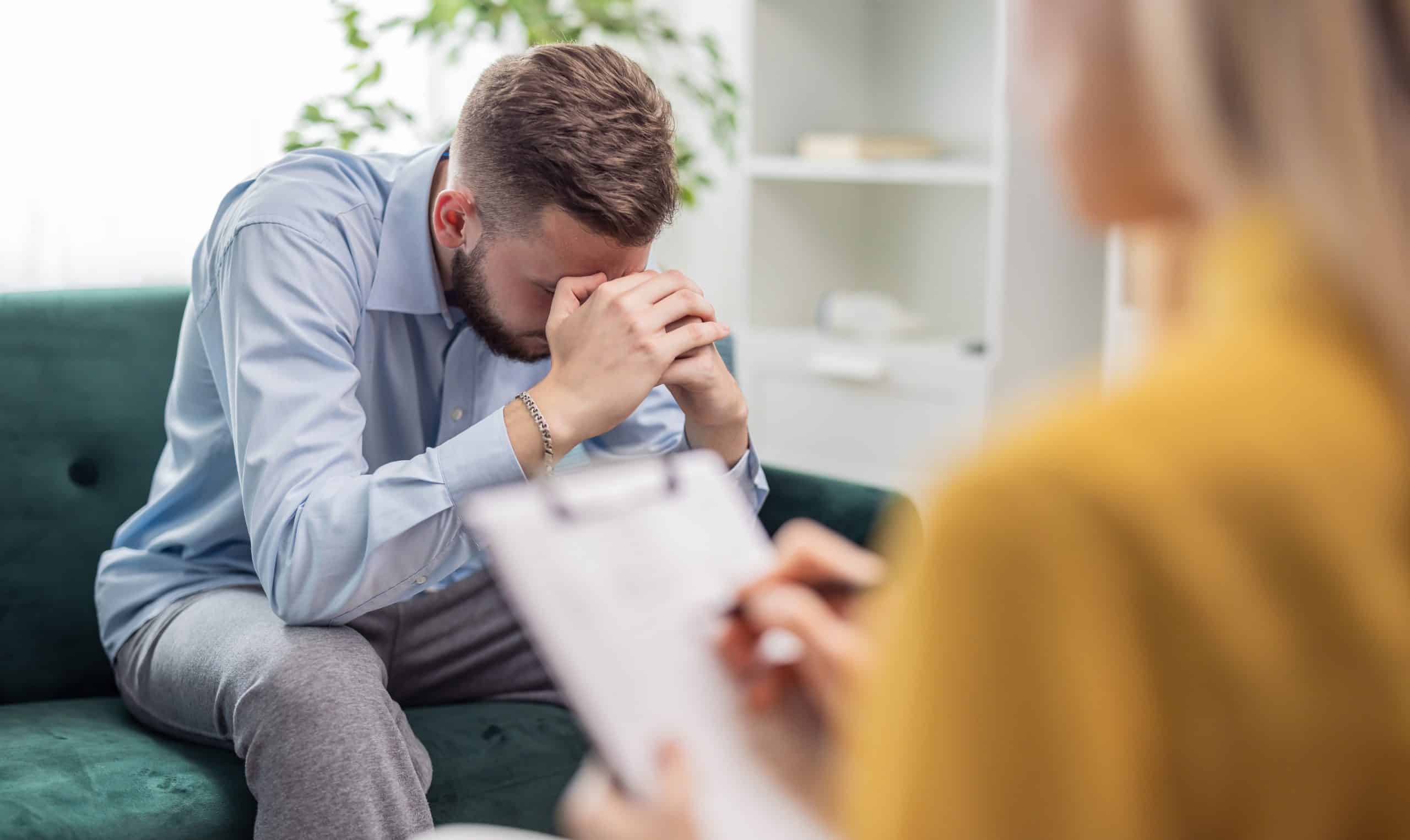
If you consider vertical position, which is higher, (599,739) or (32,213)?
(32,213)

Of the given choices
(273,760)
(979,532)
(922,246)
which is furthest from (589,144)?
(922,246)

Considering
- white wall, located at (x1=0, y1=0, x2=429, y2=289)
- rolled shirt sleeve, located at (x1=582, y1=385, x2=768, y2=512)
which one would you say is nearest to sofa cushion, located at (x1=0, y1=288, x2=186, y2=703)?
rolled shirt sleeve, located at (x1=582, y1=385, x2=768, y2=512)

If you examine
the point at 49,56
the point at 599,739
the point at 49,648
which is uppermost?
the point at 49,56

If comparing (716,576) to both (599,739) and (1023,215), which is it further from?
(1023,215)

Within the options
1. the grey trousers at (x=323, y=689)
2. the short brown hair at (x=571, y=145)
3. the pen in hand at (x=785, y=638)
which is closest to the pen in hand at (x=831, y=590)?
the pen in hand at (x=785, y=638)

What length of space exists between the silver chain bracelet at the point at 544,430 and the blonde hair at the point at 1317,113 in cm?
90

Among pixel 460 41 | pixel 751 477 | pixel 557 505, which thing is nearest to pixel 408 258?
pixel 751 477

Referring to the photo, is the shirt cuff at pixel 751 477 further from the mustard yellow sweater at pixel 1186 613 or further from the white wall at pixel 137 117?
the white wall at pixel 137 117

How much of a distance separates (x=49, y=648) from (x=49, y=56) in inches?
53.2

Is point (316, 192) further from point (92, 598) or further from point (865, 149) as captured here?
point (865, 149)

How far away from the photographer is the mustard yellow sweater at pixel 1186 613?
372 millimetres

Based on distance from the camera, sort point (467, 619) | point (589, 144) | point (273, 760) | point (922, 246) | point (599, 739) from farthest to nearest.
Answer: point (922, 246), point (467, 619), point (589, 144), point (273, 760), point (599, 739)

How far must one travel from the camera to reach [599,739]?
1.78 ft

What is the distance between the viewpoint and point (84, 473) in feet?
5.16
